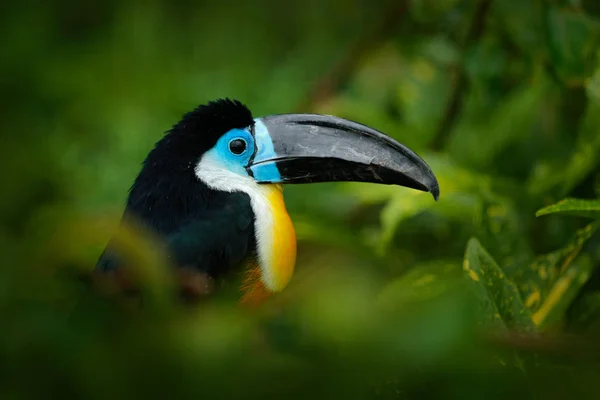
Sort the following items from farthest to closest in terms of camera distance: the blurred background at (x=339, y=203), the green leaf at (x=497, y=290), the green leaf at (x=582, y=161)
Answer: the green leaf at (x=582, y=161)
the green leaf at (x=497, y=290)
the blurred background at (x=339, y=203)

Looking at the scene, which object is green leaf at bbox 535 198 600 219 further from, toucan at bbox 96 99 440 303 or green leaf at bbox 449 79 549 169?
green leaf at bbox 449 79 549 169

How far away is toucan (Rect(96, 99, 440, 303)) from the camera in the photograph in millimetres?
1959

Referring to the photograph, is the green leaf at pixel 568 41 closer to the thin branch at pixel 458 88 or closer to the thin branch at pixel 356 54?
the thin branch at pixel 458 88

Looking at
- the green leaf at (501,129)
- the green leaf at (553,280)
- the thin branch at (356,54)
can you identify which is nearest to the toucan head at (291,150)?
the green leaf at (553,280)

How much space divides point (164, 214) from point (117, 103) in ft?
8.20

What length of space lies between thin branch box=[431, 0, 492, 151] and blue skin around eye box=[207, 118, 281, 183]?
0.95 m

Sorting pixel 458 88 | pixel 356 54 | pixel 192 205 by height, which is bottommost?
pixel 192 205

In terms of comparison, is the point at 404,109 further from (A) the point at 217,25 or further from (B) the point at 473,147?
(A) the point at 217,25

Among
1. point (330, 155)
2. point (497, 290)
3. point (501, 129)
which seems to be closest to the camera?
point (497, 290)

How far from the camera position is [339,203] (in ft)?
11.3

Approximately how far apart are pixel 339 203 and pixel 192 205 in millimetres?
1490

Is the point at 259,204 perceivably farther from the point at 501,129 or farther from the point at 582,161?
the point at 501,129

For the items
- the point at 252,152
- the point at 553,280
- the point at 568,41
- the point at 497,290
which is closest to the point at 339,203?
the point at 252,152

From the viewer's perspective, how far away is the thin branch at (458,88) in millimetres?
2733
